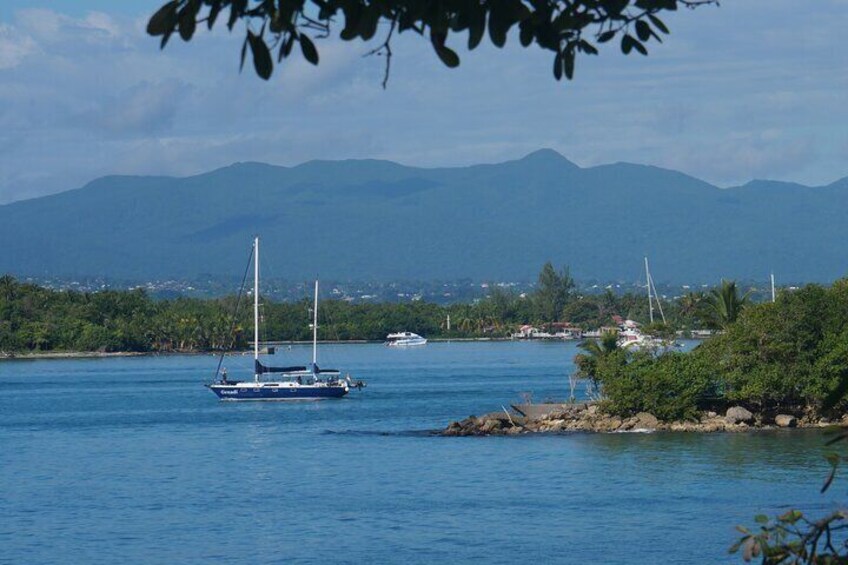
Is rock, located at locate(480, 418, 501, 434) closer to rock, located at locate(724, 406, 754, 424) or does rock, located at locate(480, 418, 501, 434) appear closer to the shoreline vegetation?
the shoreline vegetation

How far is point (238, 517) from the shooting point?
1476 inches

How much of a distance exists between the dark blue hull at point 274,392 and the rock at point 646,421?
1105 inches

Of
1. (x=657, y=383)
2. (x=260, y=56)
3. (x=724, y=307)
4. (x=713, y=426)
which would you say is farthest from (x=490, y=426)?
(x=260, y=56)

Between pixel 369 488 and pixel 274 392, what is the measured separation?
37.1 meters

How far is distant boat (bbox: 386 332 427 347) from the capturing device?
6806 inches

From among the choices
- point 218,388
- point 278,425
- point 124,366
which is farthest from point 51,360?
point 278,425

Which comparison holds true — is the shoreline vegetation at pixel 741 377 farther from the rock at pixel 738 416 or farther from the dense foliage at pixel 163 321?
the dense foliage at pixel 163 321

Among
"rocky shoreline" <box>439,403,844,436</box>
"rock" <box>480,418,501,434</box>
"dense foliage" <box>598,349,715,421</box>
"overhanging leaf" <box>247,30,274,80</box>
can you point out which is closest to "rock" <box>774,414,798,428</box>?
"rocky shoreline" <box>439,403,844,436</box>

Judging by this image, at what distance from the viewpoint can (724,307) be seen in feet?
198

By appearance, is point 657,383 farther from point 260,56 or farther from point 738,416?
point 260,56

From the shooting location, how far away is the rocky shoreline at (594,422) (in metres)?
52.8

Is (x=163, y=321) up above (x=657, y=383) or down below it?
above

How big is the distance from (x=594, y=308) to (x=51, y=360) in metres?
75.1

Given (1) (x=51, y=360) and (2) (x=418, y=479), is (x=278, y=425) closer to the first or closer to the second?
(2) (x=418, y=479)
